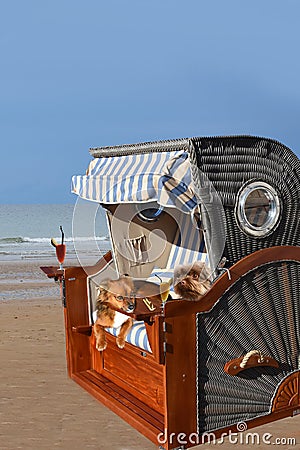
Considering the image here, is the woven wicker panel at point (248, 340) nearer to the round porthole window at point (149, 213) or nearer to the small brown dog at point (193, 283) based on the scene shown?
the small brown dog at point (193, 283)

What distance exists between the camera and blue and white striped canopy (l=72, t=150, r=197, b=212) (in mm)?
3227

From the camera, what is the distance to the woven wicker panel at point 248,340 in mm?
3244

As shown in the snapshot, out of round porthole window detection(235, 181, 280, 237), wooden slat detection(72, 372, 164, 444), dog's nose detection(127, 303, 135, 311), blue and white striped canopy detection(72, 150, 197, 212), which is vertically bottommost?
wooden slat detection(72, 372, 164, 444)

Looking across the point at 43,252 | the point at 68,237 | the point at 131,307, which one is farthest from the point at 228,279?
the point at 68,237

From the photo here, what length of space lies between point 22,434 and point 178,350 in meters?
1.48

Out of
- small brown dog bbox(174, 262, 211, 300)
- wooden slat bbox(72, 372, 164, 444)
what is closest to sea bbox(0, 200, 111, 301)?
small brown dog bbox(174, 262, 211, 300)

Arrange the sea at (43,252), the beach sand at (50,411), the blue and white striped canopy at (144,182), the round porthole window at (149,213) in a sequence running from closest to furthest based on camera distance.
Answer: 1. the blue and white striped canopy at (144,182)
2. the beach sand at (50,411)
3. the sea at (43,252)
4. the round porthole window at (149,213)

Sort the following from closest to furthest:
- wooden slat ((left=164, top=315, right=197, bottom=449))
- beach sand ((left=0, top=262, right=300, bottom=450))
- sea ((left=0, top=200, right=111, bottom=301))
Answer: wooden slat ((left=164, top=315, right=197, bottom=449)), beach sand ((left=0, top=262, right=300, bottom=450)), sea ((left=0, top=200, right=111, bottom=301))

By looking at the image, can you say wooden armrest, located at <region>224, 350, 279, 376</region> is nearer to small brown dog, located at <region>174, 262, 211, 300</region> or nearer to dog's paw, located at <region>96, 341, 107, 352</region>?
small brown dog, located at <region>174, 262, 211, 300</region>

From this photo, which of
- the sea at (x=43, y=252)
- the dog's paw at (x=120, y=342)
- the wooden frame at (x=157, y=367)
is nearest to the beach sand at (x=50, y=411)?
the wooden frame at (x=157, y=367)

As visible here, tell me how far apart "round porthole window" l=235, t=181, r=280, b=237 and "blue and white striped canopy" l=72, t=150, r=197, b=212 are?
33 centimetres

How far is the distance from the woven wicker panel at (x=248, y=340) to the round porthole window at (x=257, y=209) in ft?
0.86

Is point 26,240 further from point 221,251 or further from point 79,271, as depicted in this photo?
point 221,251

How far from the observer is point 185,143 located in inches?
129
